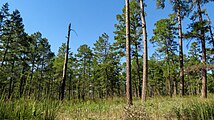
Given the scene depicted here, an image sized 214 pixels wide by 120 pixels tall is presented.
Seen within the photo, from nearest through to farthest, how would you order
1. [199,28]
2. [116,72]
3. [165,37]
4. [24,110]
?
[24,110] < [199,28] < [165,37] < [116,72]

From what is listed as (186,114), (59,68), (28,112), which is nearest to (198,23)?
(186,114)

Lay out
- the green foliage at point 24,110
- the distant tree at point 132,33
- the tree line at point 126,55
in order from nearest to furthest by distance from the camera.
A: the green foliage at point 24,110
the tree line at point 126,55
the distant tree at point 132,33

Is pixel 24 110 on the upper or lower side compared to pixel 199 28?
lower

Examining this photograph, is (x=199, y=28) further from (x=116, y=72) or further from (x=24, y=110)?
(x=116, y=72)

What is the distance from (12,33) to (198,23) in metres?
22.7

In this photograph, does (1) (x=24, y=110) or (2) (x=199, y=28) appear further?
(2) (x=199, y=28)

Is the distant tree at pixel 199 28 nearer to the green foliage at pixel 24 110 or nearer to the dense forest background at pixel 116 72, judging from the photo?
the dense forest background at pixel 116 72

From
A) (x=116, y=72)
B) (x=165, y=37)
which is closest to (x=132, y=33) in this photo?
(x=165, y=37)

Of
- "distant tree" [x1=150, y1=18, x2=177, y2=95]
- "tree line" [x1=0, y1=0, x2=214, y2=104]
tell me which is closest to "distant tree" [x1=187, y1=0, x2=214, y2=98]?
"tree line" [x1=0, y1=0, x2=214, y2=104]

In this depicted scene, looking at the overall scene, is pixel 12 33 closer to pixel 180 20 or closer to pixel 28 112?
pixel 180 20

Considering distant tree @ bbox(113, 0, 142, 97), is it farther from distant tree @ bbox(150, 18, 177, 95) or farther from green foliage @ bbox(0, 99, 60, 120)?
green foliage @ bbox(0, 99, 60, 120)

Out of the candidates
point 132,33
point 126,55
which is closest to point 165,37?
point 132,33

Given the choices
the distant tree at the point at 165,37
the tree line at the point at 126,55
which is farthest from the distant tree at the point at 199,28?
the distant tree at the point at 165,37

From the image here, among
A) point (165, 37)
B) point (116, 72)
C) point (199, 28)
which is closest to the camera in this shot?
point (199, 28)
